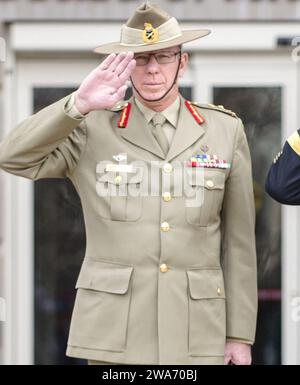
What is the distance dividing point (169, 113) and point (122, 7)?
1.58 m

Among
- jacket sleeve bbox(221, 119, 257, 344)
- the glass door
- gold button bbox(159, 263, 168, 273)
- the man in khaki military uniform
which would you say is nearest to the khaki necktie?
the man in khaki military uniform

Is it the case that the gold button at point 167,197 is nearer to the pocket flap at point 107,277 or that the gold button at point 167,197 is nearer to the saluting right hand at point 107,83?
the pocket flap at point 107,277

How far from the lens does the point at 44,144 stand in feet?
10.7

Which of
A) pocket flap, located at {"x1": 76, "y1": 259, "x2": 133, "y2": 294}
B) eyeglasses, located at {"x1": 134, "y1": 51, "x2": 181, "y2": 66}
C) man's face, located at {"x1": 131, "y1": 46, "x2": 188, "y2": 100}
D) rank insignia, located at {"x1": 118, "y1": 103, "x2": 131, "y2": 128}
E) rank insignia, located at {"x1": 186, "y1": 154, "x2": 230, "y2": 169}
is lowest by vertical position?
pocket flap, located at {"x1": 76, "y1": 259, "x2": 133, "y2": 294}

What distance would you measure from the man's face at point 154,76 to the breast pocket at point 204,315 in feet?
1.94

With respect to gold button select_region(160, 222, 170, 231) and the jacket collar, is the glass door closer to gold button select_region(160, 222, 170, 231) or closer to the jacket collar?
the jacket collar

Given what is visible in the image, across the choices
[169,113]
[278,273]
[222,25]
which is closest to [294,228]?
[278,273]

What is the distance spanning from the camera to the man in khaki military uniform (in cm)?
336

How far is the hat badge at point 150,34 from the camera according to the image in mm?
3406

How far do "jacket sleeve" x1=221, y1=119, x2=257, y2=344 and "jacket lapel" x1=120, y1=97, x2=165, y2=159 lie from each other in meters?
0.27

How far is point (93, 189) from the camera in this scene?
3420 millimetres

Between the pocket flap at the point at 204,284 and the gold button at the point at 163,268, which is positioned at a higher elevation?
the gold button at the point at 163,268

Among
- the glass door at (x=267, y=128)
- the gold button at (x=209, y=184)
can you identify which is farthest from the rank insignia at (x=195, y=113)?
the glass door at (x=267, y=128)
